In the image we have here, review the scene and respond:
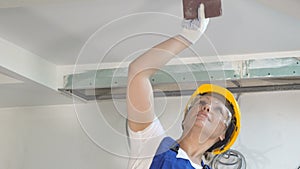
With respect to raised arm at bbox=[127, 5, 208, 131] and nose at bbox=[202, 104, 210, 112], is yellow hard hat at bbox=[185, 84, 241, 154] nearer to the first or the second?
nose at bbox=[202, 104, 210, 112]

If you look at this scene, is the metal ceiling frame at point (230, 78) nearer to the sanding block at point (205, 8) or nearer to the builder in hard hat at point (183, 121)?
the builder in hard hat at point (183, 121)

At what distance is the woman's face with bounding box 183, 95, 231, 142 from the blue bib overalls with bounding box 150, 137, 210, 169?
112 millimetres

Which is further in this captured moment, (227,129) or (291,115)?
(291,115)

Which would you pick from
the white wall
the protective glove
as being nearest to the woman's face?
the white wall

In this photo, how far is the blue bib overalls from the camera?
164 cm

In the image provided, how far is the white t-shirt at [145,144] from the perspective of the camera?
155 centimetres

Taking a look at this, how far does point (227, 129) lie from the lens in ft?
6.30

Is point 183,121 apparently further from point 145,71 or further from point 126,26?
point 126,26

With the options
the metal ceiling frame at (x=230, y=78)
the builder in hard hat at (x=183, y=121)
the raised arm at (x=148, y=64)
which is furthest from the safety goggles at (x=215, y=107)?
the raised arm at (x=148, y=64)

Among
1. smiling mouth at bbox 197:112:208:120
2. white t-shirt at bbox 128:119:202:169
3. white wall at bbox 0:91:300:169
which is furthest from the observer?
white wall at bbox 0:91:300:169

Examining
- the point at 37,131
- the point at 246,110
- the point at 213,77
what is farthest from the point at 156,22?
the point at 37,131

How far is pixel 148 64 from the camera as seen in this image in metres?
1.45

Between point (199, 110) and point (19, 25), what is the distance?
3.50 feet

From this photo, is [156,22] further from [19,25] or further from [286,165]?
[286,165]
